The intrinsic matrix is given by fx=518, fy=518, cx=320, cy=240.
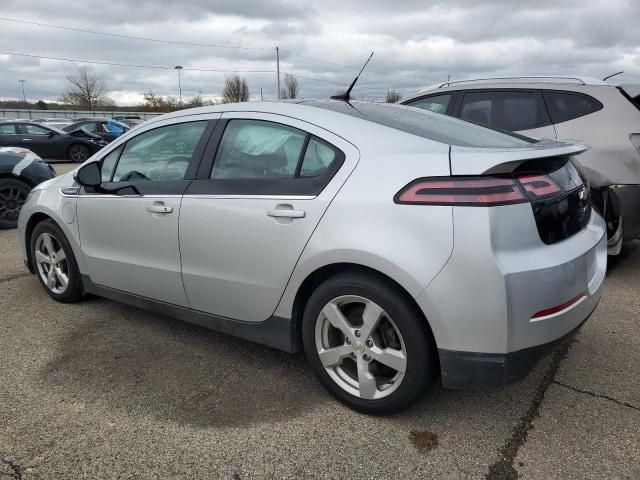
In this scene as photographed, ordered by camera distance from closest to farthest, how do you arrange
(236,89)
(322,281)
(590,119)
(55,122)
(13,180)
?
(322,281) → (590,119) → (13,180) → (55,122) → (236,89)

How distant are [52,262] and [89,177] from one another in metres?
0.99

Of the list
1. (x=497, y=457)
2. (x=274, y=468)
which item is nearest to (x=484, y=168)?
(x=497, y=457)

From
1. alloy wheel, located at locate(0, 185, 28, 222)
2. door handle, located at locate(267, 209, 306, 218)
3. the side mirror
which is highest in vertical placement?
the side mirror

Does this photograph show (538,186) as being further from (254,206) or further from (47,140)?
(47,140)

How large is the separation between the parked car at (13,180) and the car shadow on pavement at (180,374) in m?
4.17

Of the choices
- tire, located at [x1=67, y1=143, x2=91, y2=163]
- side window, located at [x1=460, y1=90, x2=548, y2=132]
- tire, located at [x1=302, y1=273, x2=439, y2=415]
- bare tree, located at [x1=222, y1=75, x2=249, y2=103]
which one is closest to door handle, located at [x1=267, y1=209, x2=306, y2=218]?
tire, located at [x1=302, y1=273, x2=439, y2=415]

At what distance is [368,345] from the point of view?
2.42 m

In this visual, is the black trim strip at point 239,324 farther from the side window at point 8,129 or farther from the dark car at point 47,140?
the side window at point 8,129

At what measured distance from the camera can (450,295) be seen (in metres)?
2.10

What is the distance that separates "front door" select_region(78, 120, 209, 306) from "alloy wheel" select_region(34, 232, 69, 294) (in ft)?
1.51

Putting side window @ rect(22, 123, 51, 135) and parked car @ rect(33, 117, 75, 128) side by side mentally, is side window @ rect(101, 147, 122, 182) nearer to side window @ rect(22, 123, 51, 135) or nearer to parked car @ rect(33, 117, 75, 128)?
side window @ rect(22, 123, 51, 135)

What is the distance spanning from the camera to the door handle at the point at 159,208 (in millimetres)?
3049

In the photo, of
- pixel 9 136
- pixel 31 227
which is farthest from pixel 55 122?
pixel 31 227

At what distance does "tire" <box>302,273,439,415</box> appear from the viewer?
2.25 metres
